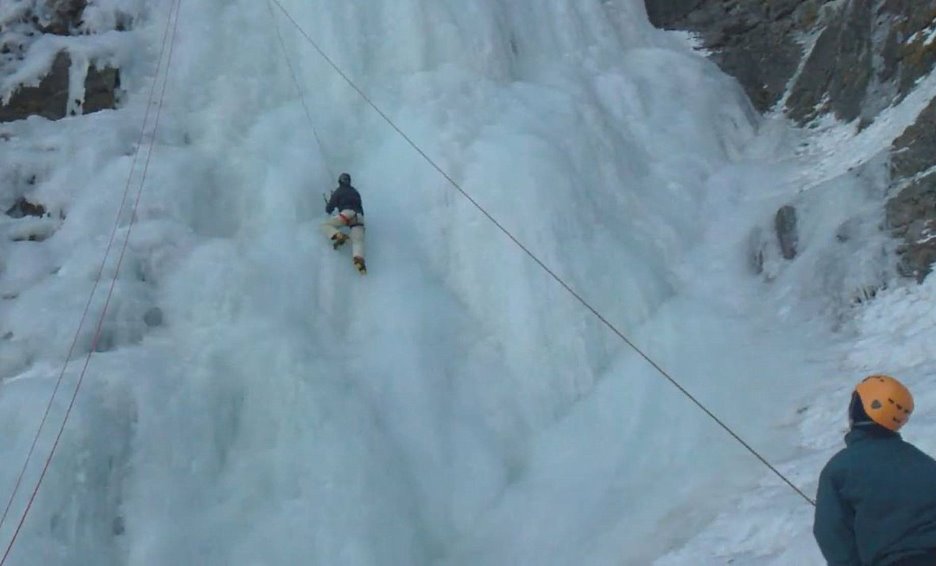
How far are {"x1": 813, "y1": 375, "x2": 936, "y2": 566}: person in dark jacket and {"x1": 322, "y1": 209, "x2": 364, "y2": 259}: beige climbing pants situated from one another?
16.8 ft

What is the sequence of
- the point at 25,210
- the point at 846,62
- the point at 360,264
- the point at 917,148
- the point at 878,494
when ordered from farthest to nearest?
the point at 846,62, the point at 917,148, the point at 25,210, the point at 360,264, the point at 878,494

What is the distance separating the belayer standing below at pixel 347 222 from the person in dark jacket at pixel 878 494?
16.8 ft

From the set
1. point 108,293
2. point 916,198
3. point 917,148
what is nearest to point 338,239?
point 108,293

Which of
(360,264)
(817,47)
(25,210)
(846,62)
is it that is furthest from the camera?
(817,47)

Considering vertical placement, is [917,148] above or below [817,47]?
below

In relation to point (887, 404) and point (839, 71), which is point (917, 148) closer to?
point (839, 71)

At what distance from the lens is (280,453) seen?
601 centimetres

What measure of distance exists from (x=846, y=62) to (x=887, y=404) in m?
8.81

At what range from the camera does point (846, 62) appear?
1028cm

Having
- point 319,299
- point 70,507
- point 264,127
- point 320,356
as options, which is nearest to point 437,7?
point 264,127

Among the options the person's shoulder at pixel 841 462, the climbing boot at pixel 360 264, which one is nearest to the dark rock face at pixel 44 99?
the climbing boot at pixel 360 264

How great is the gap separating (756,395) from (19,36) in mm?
8268

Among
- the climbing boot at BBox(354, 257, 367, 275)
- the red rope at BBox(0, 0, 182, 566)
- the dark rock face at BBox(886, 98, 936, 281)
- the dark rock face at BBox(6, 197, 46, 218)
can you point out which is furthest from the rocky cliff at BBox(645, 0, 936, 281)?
the dark rock face at BBox(6, 197, 46, 218)

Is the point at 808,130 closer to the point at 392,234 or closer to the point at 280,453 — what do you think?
the point at 392,234
